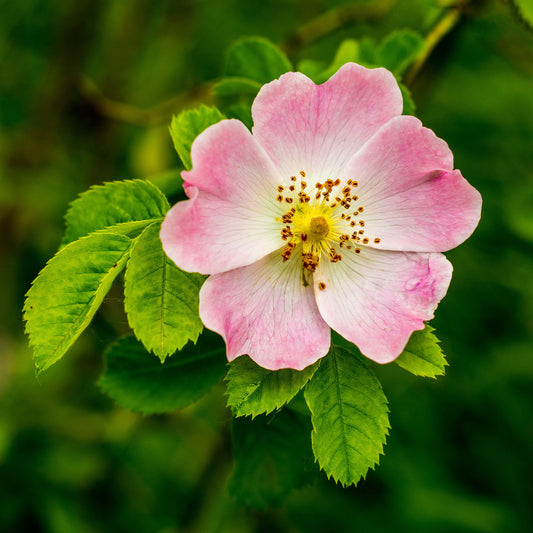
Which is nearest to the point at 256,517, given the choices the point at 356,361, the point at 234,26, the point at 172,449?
the point at 172,449

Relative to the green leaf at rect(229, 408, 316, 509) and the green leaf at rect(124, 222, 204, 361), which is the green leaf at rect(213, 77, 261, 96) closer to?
the green leaf at rect(124, 222, 204, 361)

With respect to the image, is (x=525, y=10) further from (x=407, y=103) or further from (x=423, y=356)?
(x=423, y=356)

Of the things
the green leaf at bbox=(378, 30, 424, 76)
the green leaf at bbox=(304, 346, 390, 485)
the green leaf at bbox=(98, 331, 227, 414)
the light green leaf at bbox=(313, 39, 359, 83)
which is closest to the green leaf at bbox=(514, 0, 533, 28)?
the green leaf at bbox=(378, 30, 424, 76)

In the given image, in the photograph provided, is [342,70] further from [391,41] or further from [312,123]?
[391,41]

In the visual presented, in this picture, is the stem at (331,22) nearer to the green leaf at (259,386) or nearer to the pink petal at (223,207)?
the pink petal at (223,207)

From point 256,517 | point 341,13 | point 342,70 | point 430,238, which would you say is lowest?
point 256,517

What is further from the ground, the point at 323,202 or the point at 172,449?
the point at 323,202
